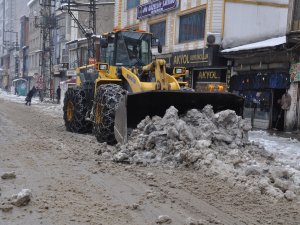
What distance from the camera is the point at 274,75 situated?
1716 centimetres

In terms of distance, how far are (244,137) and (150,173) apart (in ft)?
9.79

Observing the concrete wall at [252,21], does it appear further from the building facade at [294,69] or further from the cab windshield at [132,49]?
the cab windshield at [132,49]

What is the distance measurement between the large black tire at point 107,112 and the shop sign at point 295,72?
8171 millimetres

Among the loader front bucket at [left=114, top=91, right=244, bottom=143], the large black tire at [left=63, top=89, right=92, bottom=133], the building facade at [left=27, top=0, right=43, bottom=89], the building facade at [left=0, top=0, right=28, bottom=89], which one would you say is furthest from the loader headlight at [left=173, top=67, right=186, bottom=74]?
the building facade at [left=0, top=0, right=28, bottom=89]

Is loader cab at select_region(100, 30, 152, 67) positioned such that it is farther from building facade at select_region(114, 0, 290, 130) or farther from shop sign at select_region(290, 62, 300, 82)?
shop sign at select_region(290, 62, 300, 82)

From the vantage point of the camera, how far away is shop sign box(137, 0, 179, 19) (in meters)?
23.1

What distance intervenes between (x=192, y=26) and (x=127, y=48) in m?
10.9

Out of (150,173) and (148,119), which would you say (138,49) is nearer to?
(148,119)

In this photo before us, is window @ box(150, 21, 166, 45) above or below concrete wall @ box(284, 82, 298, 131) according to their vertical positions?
above

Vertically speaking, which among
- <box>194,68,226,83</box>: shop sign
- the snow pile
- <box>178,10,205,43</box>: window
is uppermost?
<box>178,10,205,43</box>: window

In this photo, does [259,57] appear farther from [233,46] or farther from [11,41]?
[11,41]

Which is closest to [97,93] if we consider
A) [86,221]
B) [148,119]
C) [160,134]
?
[148,119]

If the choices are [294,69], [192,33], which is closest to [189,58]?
[192,33]

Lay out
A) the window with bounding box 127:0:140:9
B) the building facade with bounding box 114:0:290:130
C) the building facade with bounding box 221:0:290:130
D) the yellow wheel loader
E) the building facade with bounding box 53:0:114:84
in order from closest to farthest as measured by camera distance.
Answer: the yellow wheel loader, the building facade with bounding box 221:0:290:130, the building facade with bounding box 114:0:290:130, the window with bounding box 127:0:140:9, the building facade with bounding box 53:0:114:84
